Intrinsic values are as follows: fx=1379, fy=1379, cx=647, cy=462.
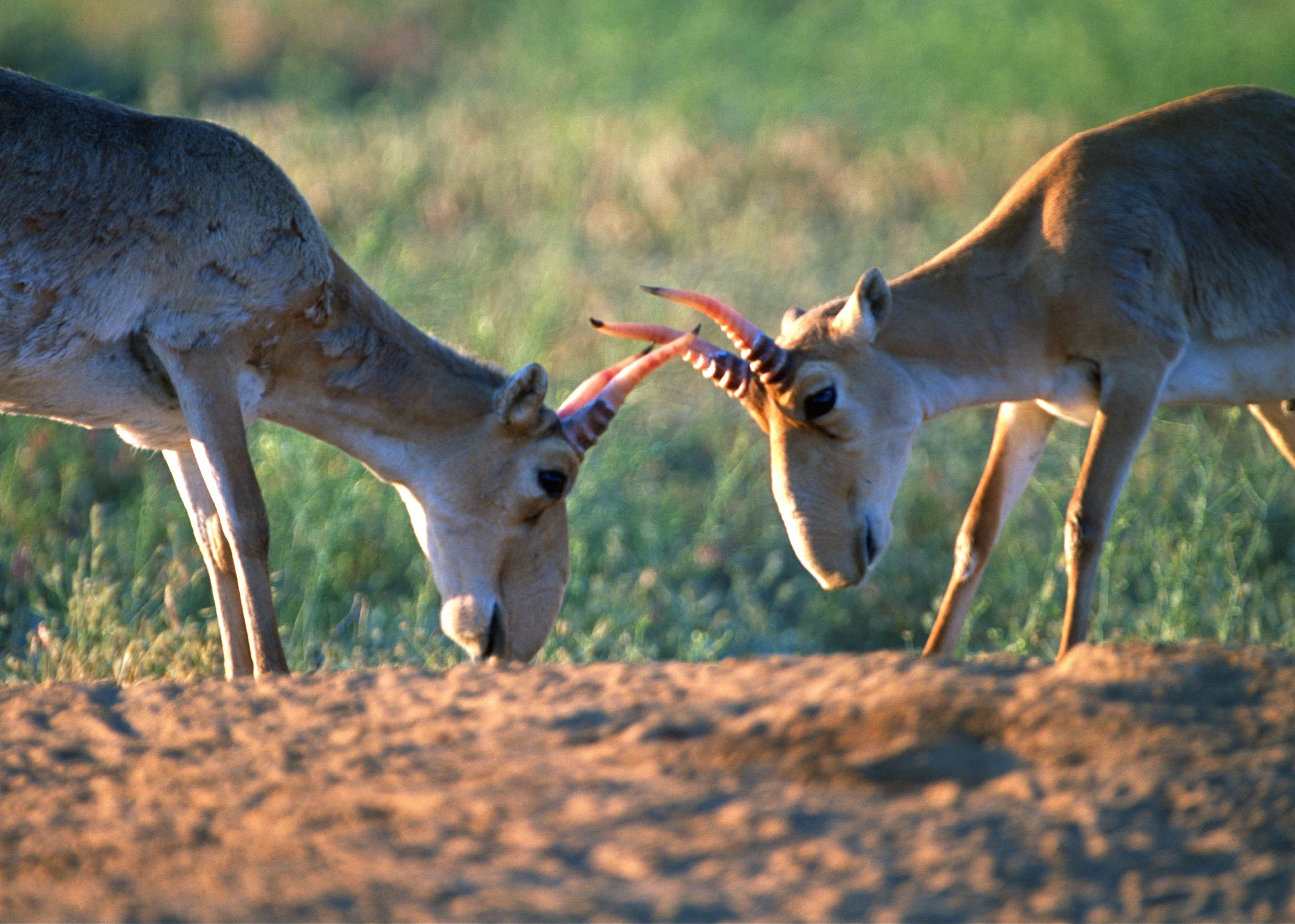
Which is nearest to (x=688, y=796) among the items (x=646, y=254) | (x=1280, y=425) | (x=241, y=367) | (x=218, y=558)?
(x=241, y=367)

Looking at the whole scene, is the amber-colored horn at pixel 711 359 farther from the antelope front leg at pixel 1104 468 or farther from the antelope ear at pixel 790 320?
the antelope front leg at pixel 1104 468

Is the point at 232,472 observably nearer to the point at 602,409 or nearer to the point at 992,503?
the point at 602,409

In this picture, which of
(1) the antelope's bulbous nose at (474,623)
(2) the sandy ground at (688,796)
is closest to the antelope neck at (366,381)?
(1) the antelope's bulbous nose at (474,623)

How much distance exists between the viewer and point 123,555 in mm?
Answer: 7070

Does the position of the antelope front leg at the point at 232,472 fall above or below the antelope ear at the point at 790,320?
below

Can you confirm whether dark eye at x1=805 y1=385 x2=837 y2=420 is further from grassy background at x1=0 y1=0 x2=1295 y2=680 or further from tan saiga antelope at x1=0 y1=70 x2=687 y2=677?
grassy background at x1=0 y1=0 x2=1295 y2=680

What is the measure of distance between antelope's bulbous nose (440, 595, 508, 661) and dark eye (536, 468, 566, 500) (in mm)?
500

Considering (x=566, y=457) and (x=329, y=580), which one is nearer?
(x=566, y=457)

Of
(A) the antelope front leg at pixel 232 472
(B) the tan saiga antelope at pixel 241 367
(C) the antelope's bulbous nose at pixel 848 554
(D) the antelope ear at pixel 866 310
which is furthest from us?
(C) the antelope's bulbous nose at pixel 848 554

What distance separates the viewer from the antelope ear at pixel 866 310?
5.05m

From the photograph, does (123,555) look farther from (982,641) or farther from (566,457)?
(982,641)

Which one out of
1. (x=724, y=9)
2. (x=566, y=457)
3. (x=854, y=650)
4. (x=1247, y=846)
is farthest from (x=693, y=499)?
(x=724, y=9)

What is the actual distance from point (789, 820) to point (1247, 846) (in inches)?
33.8

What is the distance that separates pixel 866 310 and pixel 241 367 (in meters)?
2.30
